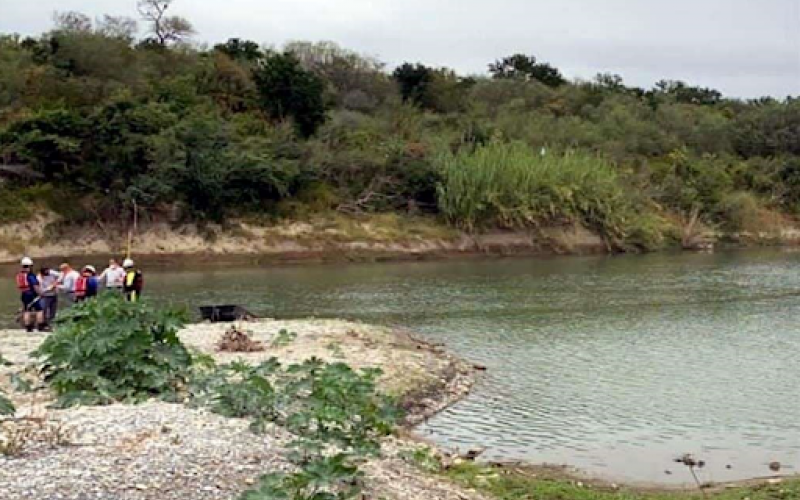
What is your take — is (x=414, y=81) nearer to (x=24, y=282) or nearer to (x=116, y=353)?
(x=24, y=282)

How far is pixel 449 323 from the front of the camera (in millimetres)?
32281

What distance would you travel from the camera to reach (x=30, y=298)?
25.7m

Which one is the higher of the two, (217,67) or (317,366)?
(217,67)

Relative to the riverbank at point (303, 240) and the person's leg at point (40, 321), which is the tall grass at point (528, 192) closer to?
the riverbank at point (303, 240)

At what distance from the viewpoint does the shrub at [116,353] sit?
15.5m

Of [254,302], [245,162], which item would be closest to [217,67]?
[245,162]

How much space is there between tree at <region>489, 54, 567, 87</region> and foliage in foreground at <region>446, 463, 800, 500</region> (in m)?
101

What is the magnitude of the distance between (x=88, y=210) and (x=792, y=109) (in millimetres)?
61624

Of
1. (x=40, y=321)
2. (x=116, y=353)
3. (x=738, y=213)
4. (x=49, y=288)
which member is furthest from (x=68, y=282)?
(x=738, y=213)

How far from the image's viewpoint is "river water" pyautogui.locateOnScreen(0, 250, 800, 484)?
58.3ft

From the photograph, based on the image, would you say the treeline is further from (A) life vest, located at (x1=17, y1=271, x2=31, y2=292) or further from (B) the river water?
(A) life vest, located at (x1=17, y1=271, x2=31, y2=292)

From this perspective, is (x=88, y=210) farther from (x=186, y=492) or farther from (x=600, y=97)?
(x=600, y=97)

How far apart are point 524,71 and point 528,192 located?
178 ft

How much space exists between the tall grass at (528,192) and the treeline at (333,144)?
0.35 ft
